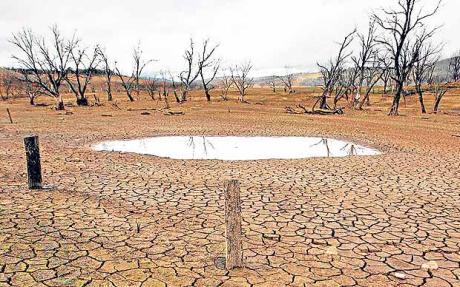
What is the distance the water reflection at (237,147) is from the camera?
45.2 ft

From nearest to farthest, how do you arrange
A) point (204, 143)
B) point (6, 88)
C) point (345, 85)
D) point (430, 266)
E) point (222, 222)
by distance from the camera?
point (430, 266)
point (222, 222)
point (204, 143)
point (345, 85)
point (6, 88)

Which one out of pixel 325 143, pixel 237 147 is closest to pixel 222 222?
pixel 237 147

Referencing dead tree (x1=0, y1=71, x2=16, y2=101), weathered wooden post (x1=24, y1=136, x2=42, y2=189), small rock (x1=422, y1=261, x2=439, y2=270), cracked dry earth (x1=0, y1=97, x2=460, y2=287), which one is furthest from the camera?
→ dead tree (x1=0, y1=71, x2=16, y2=101)

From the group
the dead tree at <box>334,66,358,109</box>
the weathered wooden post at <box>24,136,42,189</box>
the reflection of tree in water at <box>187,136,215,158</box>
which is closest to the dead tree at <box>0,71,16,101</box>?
the dead tree at <box>334,66,358,109</box>

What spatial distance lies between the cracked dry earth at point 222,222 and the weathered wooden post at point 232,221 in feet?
0.76

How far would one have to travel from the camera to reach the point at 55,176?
373 inches

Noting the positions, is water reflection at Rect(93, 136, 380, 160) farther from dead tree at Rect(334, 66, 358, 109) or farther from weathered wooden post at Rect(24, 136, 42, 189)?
dead tree at Rect(334, 66, 358, 109)

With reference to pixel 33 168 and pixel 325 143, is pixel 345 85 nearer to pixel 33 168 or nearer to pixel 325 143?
pixel 325 143

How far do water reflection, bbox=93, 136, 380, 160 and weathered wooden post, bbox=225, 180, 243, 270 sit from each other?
839 centimetres

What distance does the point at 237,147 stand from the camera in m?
15.6

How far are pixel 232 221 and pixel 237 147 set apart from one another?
10.9 metres

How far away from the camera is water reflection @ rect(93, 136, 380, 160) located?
13781 millimetres

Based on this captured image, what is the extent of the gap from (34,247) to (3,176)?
5097mm

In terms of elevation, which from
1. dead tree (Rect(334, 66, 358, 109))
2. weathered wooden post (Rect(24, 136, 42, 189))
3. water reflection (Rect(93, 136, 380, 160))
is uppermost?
dead tree (Rect(334, 66, 358, 109))
